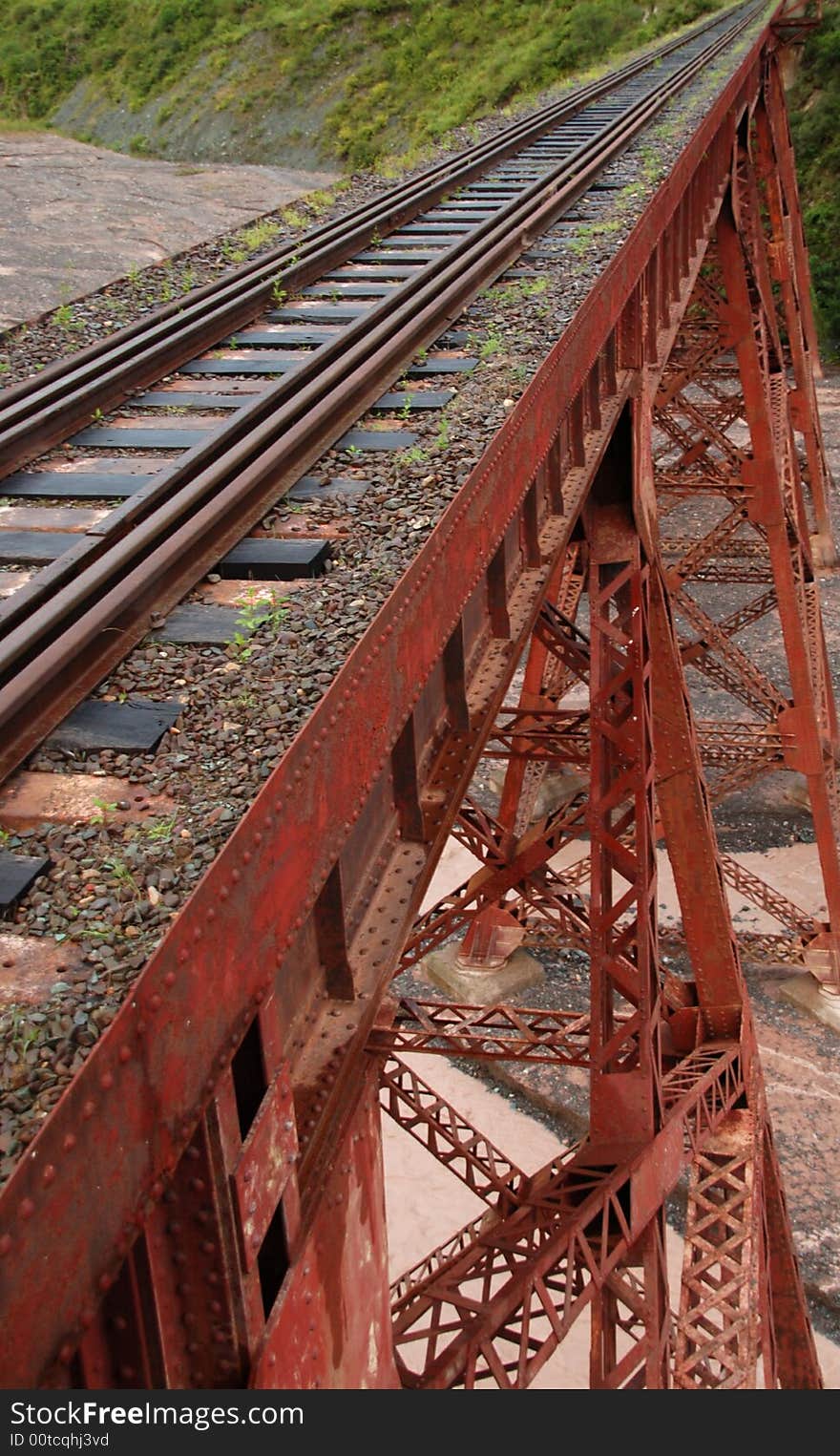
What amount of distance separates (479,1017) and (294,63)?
43.8 meters

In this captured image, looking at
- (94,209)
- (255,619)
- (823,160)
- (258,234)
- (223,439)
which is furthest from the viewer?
(823,160)

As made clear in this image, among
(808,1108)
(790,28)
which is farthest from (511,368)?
(790,28)

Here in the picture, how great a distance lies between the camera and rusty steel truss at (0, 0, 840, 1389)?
210 cm

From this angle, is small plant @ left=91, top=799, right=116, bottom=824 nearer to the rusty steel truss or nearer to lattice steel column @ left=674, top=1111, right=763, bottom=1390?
the rusty steel truss

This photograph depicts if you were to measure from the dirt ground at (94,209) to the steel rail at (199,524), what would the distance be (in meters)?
3.76

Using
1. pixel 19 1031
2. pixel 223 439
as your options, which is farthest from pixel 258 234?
pixel 19 1031

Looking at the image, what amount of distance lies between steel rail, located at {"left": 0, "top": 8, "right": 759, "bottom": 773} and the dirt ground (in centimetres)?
376

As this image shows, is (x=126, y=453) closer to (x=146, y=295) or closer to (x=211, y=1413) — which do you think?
(x=146, y=295)

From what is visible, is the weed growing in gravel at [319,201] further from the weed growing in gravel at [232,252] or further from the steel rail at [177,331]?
the weed growing in gravel at [232,252]

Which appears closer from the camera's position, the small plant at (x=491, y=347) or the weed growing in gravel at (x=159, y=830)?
the weed growing in gravel at (x=159, y=830)

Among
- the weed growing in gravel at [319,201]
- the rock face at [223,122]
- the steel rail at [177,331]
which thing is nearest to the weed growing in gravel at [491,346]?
the steel rail at [177,331]

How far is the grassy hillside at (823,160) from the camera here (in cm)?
3022

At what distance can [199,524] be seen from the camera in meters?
4.31

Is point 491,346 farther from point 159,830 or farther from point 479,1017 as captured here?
point 159,830
